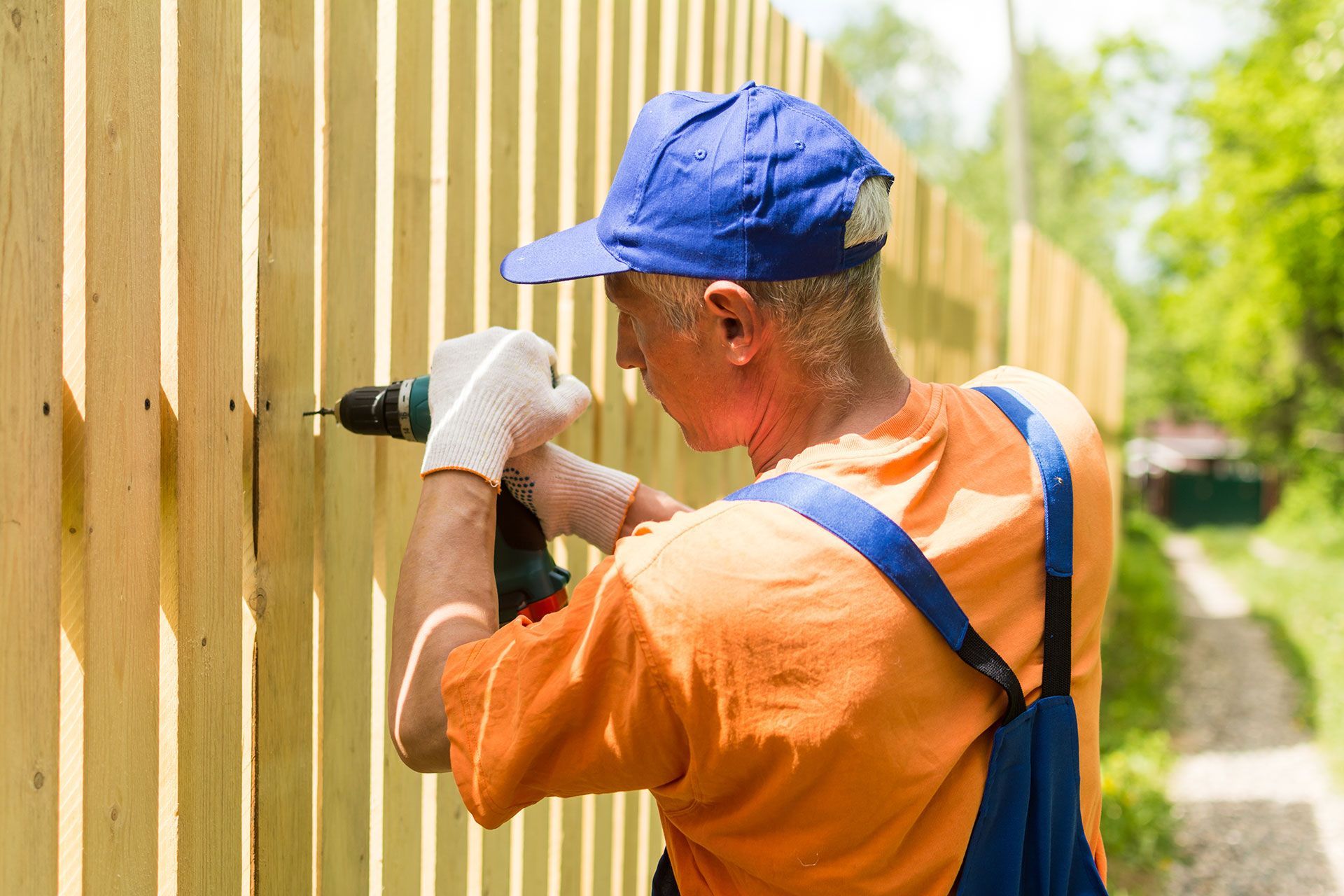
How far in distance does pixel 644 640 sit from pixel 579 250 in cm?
59

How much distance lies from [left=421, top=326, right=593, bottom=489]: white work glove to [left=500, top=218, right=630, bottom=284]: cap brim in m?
0.09

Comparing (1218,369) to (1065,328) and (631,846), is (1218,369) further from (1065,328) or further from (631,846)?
(631,846)

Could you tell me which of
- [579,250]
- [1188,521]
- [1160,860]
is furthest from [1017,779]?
[1188,521]

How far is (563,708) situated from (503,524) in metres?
0.51

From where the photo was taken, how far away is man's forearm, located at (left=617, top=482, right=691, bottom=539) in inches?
74.0

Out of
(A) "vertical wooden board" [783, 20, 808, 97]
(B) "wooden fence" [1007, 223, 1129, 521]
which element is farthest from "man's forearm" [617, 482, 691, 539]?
(B) "wooden fence" [1007, 223, 1129, 521]

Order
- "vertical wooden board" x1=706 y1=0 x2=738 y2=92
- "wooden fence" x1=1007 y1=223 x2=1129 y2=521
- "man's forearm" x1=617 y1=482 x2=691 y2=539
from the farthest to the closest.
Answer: "wooden fence" x1=1007 y1=223 x2=1129 y2=521, "vertical wooden board" x1=706 y1=0 x2=738 y2=92, "man's forearm" x1=617 y1=482 x2=691 y2=539

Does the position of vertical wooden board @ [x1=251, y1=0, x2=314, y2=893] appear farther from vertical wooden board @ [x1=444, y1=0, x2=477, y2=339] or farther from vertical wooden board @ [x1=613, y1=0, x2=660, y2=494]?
vertical wooden board @ [x1=613, y1=0, x2=660, y2=494]

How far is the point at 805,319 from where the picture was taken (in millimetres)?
1384

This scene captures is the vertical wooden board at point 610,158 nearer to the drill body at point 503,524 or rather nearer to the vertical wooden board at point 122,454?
the drill body at point 503,524

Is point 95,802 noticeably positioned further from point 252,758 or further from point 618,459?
point 618,459

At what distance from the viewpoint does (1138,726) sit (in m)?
7.89

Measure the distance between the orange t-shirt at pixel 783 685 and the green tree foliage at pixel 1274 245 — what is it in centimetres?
1016

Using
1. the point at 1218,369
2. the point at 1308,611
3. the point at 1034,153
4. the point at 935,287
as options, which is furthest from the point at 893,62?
the point at 935,287
